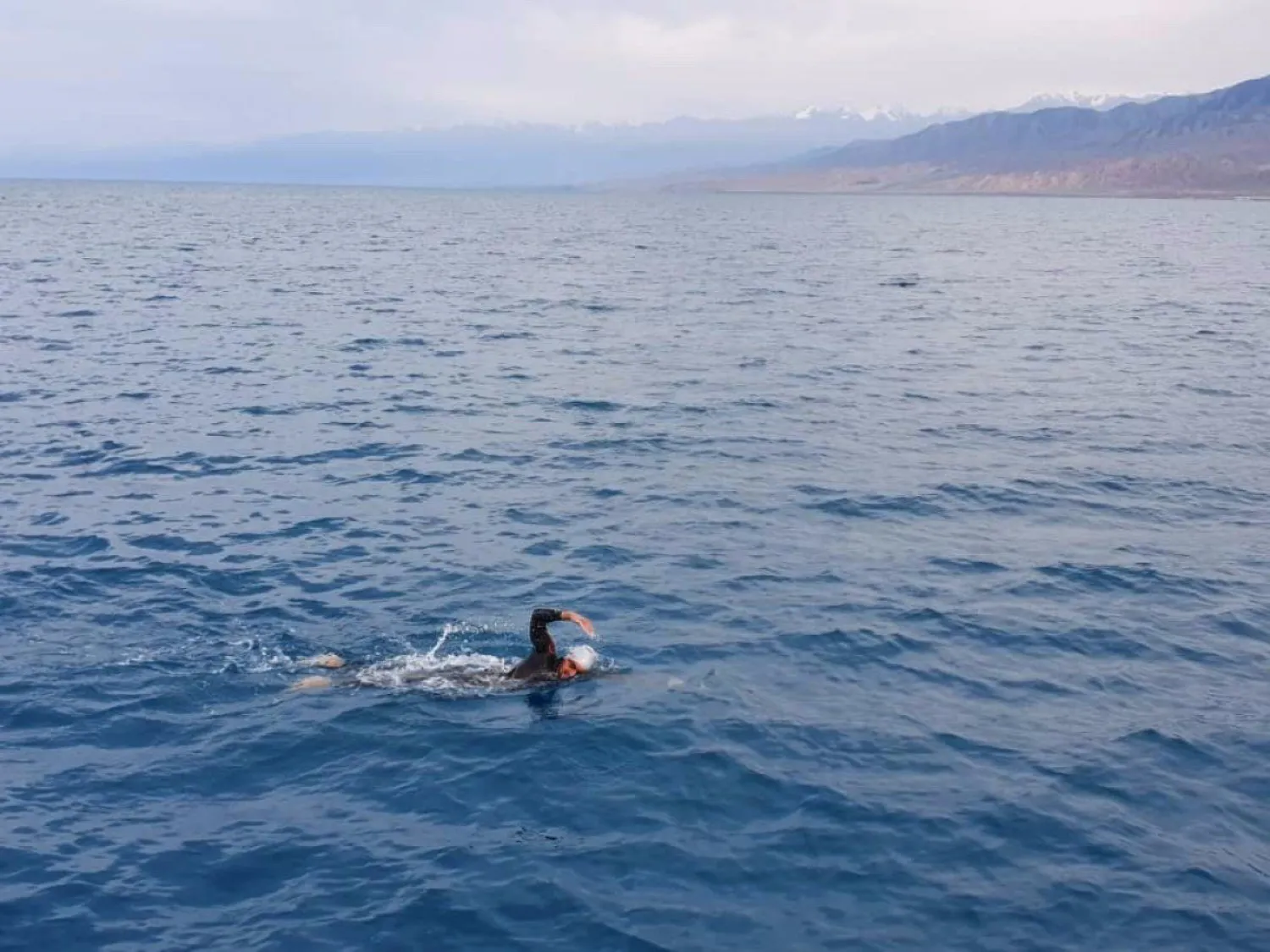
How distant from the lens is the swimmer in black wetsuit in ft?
57.6

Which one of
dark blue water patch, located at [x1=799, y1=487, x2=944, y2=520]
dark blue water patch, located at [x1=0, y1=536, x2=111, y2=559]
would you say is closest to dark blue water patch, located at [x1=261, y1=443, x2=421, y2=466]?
dark blue water patch, located at [x1=0, y1=536, x2=111, y2=559]

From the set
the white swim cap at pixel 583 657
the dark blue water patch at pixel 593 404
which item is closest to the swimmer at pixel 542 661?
the white swim cap at pixel 583 657

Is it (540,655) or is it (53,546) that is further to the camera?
(53,546)

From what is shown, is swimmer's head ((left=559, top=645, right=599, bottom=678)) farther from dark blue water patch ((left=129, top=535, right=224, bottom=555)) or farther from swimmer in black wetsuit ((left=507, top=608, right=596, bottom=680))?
dark blue water patch ((left=129, top=535, right=224, bottom=555))

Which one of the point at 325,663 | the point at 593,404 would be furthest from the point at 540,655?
the point at 593,404

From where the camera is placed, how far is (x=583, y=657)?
59.5 feet

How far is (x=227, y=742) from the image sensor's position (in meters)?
15.8

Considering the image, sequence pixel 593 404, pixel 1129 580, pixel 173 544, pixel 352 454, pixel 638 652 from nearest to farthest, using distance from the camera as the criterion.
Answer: pixel 638 652 → pixel 1129 580 → pixel 173 544 → pixel 352 454 → pixel 593 404

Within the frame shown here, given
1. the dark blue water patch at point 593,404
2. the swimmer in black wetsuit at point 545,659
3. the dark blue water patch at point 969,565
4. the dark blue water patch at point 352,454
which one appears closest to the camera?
the swimmer in black wetsuit at point 545,659

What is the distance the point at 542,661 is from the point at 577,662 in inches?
24.1

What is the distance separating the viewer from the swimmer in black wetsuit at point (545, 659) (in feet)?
57.6

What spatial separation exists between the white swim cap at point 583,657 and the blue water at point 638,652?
0.30 m

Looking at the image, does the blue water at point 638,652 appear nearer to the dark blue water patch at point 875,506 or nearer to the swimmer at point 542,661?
the dark blue water patch at point 875,506

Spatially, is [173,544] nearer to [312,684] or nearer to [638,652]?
[312,684]
